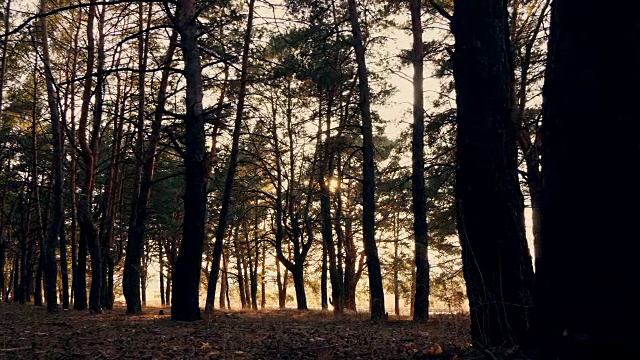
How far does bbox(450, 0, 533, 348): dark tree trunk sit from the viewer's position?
383cm

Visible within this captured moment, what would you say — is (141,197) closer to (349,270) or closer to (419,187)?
(419,187)

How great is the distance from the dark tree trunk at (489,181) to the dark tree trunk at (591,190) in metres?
1.64

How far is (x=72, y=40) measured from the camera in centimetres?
1711

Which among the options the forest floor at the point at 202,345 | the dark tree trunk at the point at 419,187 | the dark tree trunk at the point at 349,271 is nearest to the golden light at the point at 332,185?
the dark tree trunk at the point at 349,271

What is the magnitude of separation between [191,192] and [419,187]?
6588 mm

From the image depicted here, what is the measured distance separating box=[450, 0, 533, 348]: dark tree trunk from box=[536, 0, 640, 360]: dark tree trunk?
1643mm

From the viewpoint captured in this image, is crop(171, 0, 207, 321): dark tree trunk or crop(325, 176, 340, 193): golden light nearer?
crop(171, 0, 207, 321): dark tree trunk

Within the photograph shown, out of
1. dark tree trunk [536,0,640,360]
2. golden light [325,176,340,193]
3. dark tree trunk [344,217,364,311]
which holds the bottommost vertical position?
dark tree trunk [344,217,364,311]

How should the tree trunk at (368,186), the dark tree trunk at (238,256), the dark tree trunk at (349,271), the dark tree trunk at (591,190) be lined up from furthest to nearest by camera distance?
the dark tree trunk at (238,256) → the dark tree trunk at (349,271) → the tree trunk at (368,186) → the dark tree trunk at (591,190)

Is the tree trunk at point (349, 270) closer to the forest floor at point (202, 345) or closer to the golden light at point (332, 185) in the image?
the golden light at point (332, 185)

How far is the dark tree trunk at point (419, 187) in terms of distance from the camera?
13.0 metres

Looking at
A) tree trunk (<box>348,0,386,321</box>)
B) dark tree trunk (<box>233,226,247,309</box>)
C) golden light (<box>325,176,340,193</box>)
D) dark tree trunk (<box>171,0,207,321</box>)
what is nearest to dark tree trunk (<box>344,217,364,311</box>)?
golden light (<box>325,176,340,193</box>)

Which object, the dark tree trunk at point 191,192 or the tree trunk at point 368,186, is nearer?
the dark tree trunk at point 191,192

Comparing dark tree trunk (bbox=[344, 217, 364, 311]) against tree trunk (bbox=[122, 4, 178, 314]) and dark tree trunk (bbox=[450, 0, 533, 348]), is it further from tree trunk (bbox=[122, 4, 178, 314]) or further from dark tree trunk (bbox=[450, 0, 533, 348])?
dark tree trunk (bbox=[450, 0, 533, 348])
